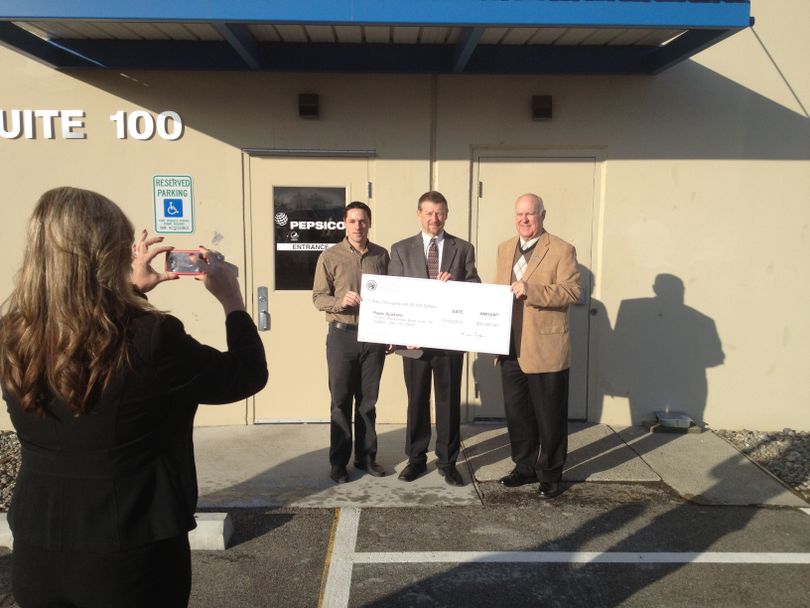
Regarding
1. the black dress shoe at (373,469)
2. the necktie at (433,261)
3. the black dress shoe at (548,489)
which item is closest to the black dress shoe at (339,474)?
the black dress shoe at (373,469)

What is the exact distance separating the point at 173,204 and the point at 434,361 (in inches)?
107

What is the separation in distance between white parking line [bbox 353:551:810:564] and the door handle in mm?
2573

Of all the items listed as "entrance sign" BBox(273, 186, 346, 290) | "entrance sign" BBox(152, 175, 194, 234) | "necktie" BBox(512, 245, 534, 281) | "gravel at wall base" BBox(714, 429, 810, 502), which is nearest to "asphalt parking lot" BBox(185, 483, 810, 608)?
"gravel at wall base" BBox(714, 429, 810, 502)

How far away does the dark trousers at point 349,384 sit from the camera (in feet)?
15.6

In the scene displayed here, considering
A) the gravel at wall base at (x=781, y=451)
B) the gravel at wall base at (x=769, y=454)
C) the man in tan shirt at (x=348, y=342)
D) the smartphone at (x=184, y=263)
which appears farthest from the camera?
the gravel at wall base at (x=781, y=451)

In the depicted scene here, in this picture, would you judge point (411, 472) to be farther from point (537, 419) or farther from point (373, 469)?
point (537, 419)

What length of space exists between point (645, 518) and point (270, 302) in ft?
11.2

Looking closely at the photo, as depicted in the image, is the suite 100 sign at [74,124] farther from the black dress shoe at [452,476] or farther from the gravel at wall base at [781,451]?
the gravel at wall base at [781,451]

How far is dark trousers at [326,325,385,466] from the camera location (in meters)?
4.74

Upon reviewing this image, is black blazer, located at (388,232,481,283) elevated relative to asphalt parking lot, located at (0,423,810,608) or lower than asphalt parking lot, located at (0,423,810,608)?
elevated

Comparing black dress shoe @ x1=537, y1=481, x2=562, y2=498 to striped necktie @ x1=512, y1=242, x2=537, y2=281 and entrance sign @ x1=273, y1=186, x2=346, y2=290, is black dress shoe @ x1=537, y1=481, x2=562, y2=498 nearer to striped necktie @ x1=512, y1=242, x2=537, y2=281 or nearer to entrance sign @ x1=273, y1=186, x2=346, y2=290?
striped necktie @ x1=512, y1=242, x2=537, y2=281

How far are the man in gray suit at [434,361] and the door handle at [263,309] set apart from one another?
63.8 inches

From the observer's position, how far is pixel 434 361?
4703 mm

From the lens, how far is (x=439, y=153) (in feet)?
18.9
